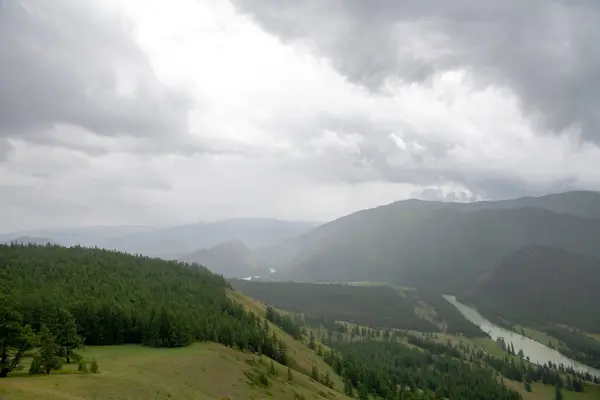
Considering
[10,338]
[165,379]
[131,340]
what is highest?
[10,338]

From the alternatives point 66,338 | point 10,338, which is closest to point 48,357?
point 10,338

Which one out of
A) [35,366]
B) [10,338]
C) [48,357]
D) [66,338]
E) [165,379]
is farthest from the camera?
[66,338]

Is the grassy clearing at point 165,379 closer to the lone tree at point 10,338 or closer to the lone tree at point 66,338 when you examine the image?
the lone tree at point 10,338

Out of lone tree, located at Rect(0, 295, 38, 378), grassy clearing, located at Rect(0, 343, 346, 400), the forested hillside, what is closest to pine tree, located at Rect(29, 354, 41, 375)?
grassy clearing, located at Rect(0, 343, 346, 400)

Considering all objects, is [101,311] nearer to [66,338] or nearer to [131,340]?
[131,340]

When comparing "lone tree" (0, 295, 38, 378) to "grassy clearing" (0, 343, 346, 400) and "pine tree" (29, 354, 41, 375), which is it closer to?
"pine tree" (29, 354, 41, 375)

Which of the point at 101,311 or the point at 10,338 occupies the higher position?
the point at 10,338
